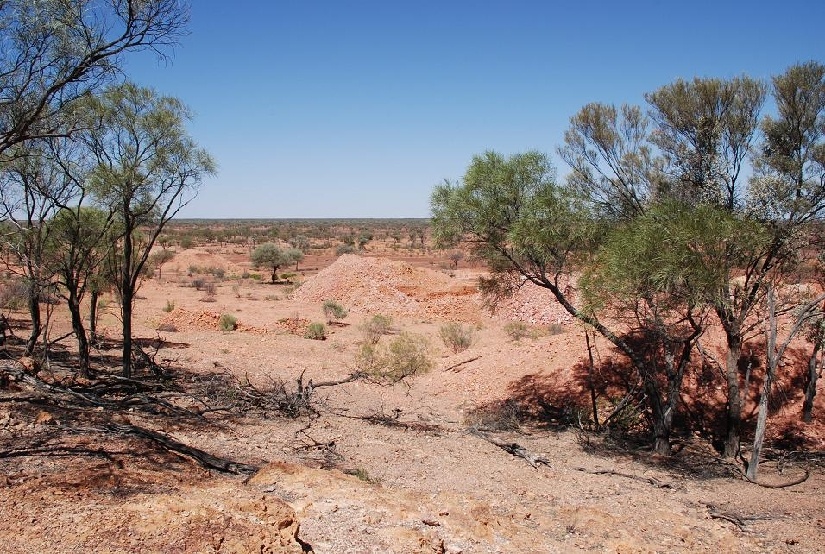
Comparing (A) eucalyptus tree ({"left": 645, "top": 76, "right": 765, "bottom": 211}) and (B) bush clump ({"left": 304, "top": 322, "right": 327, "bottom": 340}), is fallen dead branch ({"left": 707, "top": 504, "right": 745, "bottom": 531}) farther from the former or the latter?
(B) bush clump ({"left": 304, "top": 322, "right": 327, "bottom": 340})

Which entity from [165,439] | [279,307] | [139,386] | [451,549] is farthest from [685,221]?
[279,307]

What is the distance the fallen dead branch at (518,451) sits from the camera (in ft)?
27.5

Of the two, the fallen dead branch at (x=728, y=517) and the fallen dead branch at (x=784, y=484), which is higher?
the fallen dead branch at (x=728, y=517)

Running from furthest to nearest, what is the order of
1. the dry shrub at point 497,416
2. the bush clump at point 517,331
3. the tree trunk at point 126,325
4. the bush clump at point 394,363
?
1. the bush clump at point 517,331
2. the bush clump at point 394,363
3. the dry shrub at point 497,416
4. the tree trunk at point 126,325

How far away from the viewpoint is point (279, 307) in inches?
1089

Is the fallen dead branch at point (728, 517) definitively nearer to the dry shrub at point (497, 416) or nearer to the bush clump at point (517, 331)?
the dry shrub at point (497, 416)

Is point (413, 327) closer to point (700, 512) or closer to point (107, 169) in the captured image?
point (107, 169)

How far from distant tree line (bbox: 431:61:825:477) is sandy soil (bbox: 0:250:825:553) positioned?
1.15 m

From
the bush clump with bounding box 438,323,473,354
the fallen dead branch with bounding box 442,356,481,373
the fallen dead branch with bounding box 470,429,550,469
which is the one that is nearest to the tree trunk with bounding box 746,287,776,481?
the fallen dead branch with bounding box 470,429,550,469

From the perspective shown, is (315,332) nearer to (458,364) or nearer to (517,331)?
(458,364)

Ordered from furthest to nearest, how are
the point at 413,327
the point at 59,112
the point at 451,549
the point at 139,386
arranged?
the point at 413,327 → the point at 139,386 → the point at 59,112 → the point at 451,549

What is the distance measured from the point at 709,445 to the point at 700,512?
4.05 metres

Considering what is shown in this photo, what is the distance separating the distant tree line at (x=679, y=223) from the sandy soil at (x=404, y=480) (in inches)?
45.3

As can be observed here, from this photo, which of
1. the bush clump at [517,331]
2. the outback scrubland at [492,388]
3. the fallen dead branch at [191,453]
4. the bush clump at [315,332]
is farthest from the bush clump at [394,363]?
the fallen dead branch at [191,453]
